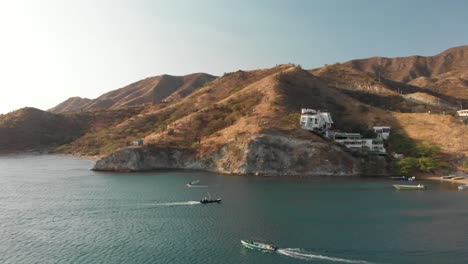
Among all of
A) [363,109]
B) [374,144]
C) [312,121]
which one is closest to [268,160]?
[312,121]

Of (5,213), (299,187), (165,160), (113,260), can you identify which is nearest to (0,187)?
(5,213)

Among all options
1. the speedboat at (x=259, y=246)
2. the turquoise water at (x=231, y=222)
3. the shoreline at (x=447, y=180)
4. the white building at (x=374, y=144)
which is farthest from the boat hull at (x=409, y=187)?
the speedboat at (x=259, y=246)

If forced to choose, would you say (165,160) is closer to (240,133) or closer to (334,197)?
(240,133)

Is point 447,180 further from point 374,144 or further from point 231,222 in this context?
point 231,222

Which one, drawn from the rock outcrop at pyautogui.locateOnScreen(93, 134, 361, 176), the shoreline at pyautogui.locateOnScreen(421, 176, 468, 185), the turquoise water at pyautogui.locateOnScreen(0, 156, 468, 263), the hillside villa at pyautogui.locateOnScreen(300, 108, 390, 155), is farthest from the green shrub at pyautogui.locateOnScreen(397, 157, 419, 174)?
the turquoise water at pyautogui.locateOnScreen(0, 156, 468, 263)

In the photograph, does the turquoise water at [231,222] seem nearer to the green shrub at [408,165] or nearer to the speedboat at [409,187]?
the speedboat at [409,187]
